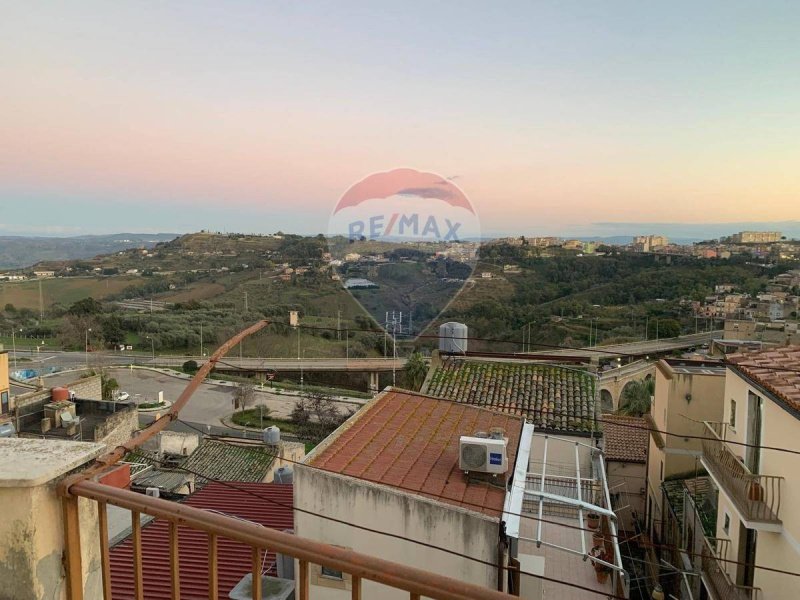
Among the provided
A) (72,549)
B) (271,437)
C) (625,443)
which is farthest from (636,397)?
(72,549)

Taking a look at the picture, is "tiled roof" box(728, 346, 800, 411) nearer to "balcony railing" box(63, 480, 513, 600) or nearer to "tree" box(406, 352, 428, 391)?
"balcony railing" box(63, 480, 513, 600)

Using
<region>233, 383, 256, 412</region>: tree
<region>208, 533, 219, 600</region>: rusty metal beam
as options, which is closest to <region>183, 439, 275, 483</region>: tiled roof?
<region>208, 533, 219, 600</region>: rusty metal beam

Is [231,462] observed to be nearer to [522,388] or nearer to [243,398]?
[522,388]

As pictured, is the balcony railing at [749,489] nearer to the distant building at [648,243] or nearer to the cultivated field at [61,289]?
the distant building at [648,243]

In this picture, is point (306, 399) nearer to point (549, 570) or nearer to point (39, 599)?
point (549, 570)

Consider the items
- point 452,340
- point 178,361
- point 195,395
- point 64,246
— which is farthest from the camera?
point 64,246

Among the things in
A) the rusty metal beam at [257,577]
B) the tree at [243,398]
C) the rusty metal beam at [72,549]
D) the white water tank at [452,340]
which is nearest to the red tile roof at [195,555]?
the rusty metal beam at [72,549]
